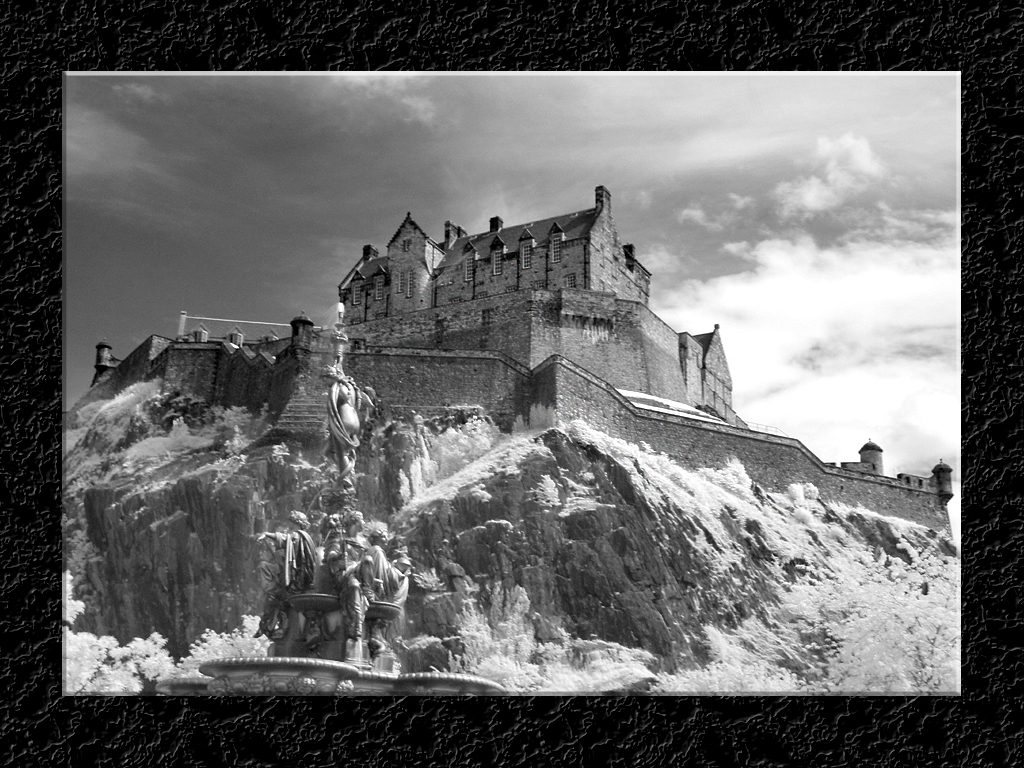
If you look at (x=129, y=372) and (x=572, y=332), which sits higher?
(x=572, y=332)

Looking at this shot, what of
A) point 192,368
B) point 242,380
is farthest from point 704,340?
point 192,368

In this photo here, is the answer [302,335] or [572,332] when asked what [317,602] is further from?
[572,332]

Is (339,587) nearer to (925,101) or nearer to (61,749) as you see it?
(61,749)

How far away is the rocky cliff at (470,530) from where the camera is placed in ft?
61.6

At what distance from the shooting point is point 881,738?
1672cm

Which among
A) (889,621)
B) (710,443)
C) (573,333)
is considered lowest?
(889,621)

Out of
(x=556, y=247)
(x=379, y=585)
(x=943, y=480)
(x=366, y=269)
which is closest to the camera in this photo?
(x=379, y=585)

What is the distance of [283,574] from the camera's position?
59.2 feet

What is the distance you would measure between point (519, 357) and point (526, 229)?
1891mm

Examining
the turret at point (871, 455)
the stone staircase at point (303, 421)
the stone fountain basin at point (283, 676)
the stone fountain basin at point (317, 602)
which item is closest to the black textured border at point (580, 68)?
the stone fountain basin at point (283, 676)

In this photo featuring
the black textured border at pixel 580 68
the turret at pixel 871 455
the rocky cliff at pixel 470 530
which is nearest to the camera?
the black textured border at pixel 580 68

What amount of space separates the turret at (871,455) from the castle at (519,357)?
36 millimetres

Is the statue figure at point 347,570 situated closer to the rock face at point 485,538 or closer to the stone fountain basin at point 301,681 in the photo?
the stone fountain basin at point 301,681

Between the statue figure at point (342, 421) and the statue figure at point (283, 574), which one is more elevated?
the statue figure at point (342, 421)
